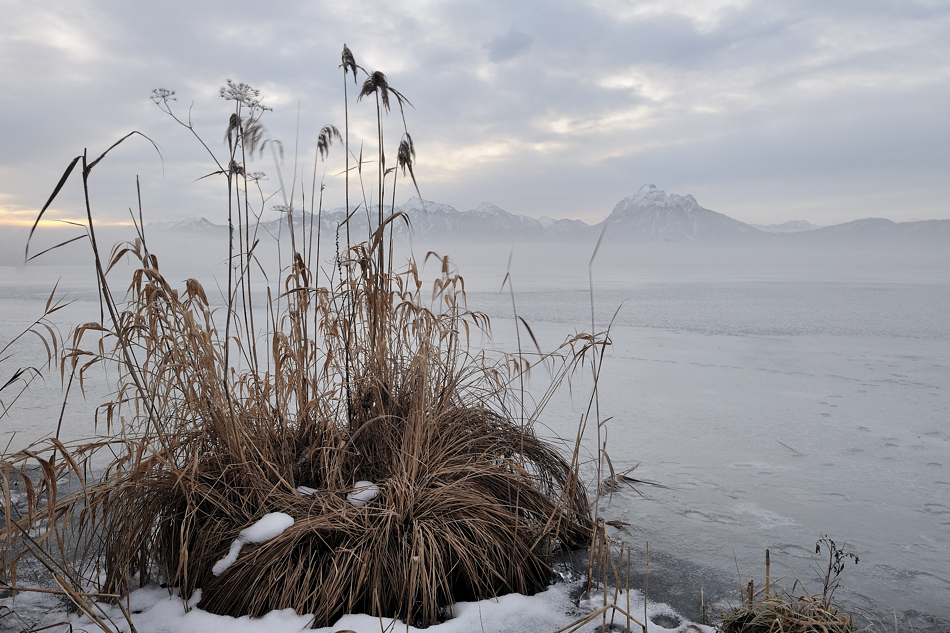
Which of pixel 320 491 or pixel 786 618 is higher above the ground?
pixel 320 491

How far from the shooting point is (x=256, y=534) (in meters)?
1.73

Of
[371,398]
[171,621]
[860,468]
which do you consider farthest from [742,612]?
[860,468]

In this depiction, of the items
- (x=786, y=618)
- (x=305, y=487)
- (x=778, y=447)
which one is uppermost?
(x=305, y=487)

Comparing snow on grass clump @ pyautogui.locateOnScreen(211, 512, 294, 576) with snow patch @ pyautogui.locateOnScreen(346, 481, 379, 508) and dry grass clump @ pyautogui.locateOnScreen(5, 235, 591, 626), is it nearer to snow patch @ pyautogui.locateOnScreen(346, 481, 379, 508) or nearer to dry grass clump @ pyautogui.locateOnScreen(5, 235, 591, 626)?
dry grass clump @ pyautogui.locateOnScreen(5, 235, 591, 626)

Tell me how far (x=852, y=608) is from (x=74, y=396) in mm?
5160

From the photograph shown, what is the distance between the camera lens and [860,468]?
3.14 meters

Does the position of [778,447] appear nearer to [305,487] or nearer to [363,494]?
[363,494]

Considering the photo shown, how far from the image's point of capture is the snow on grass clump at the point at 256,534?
5.61ft

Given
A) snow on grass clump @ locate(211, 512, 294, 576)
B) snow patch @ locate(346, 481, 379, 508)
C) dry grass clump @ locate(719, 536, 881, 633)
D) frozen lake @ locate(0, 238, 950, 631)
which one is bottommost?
frozen lake @ locate(0, 238, 950, 631)

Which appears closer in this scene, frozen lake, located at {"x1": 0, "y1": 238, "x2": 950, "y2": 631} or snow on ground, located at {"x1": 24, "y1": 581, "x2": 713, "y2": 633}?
snow on ground, located at {"x1": 24, "y1": 581, "x2": 713, "y2": 633}

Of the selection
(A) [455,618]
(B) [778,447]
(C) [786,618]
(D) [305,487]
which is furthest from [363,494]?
(B) [778,447]

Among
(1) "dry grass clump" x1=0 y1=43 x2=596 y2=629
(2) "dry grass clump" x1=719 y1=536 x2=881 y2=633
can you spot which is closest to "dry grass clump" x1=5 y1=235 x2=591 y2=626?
(1) "dry grass clump" x1=0 y1=43 x2=596 y2=629

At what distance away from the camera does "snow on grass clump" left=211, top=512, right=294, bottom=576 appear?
1.71 metres

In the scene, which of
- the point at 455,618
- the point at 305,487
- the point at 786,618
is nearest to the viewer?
the point at 786,618
